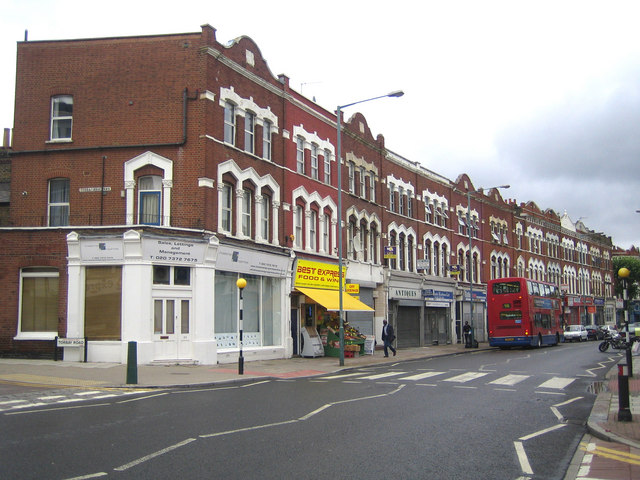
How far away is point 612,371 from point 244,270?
46.1ft

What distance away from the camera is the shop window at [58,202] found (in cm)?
2289

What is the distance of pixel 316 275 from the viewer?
99.2ft

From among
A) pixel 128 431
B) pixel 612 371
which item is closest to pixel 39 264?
pixel 128 431

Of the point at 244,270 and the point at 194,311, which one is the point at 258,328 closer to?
the point at 244,270

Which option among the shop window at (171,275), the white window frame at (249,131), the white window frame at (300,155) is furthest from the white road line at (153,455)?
the white window frame at (300,155)

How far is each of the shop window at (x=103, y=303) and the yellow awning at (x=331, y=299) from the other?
9.29 meters

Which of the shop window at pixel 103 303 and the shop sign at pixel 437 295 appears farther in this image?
the shop sign at pixel 437 295

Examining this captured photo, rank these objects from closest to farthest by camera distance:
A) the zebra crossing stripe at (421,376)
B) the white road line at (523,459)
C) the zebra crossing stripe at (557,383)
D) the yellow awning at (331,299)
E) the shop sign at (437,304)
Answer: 1. the white road line at (523,459)
2. the zebra crossing stripe at (557,383)
3. the zebra crossing stripe at (421,376)
4. the yellow awning at (331,299)
5. the shop sign at (437,304)

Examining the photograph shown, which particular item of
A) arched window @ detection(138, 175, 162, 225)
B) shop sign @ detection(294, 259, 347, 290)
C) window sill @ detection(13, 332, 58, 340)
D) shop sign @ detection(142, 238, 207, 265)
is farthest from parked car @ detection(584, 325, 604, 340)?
window sill @ detection(13, 332, 58, 340)

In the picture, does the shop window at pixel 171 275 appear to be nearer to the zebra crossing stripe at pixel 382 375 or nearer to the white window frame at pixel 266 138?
the white window frame at pixel 266 138

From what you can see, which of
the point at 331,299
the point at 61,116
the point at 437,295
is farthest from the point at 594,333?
the point at 61,116

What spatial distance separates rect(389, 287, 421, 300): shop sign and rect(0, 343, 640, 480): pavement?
968 cm

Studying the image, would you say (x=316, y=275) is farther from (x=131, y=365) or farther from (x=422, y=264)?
(x=131, y=365)

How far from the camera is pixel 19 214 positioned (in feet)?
75.6
